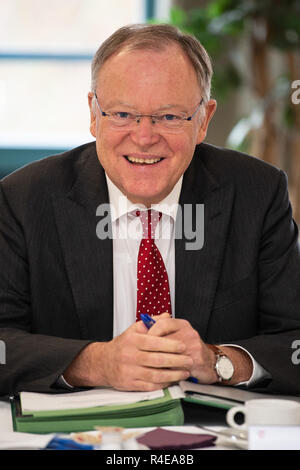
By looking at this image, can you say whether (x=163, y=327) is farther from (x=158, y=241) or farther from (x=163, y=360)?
(x=158, y=241)

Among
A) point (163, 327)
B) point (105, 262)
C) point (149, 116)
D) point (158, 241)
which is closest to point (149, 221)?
point (158, 241)

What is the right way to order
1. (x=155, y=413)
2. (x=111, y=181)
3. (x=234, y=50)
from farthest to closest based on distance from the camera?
(x=234, y=50) → (x=111, y=181) → (x=155, y=413)

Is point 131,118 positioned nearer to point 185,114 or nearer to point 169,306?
point 185,114

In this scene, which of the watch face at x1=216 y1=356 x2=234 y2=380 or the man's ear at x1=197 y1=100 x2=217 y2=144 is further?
the man's ear at x1=197 y1=100 x2=217 y2=144

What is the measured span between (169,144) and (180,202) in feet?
0.60

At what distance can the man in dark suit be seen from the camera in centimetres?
168

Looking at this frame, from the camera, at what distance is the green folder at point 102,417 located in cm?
124

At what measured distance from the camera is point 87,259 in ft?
5.82

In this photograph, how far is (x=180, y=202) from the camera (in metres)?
1.88

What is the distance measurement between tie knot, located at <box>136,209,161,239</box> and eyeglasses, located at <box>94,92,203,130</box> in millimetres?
236

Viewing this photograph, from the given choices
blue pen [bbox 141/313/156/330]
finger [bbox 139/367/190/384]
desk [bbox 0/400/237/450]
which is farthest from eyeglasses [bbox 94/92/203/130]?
desk [bbox 0/400/237/450]

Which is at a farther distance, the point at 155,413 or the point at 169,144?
the point at 169,144

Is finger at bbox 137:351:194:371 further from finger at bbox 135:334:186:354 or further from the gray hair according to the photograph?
the gray hair
